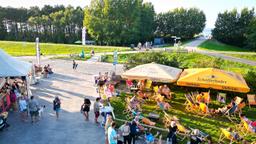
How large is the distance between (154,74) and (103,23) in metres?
46.0

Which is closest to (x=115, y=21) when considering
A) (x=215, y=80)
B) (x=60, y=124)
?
(x=215, y=80)

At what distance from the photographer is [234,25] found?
212 feet

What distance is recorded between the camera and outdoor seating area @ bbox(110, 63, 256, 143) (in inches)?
558

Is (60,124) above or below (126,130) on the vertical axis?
below

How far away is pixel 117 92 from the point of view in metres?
20.2

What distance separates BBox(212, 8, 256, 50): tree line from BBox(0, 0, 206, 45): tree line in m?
9.05

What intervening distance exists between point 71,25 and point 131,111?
64533 millimetres

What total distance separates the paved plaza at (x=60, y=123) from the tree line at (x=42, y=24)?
175ft

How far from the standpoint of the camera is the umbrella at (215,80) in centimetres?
1580

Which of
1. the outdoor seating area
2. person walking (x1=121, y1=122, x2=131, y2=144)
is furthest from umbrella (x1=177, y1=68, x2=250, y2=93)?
person walking (x1=121, y1=122, x2=131, y2=144)

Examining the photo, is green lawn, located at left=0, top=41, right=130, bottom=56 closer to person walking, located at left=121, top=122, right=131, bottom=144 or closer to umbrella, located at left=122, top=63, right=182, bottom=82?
umbrella, located at left=122, top=63, right=182, bottom=82

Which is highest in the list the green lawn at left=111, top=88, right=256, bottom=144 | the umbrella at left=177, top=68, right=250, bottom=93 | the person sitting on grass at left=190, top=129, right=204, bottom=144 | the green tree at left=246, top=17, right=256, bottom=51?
the green tree at left=246, top=17, right=256, bottom=51

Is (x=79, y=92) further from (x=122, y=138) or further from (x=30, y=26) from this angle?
(x=30, y=26)

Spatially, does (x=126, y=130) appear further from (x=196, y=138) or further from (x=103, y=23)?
(x=103, y=23)
